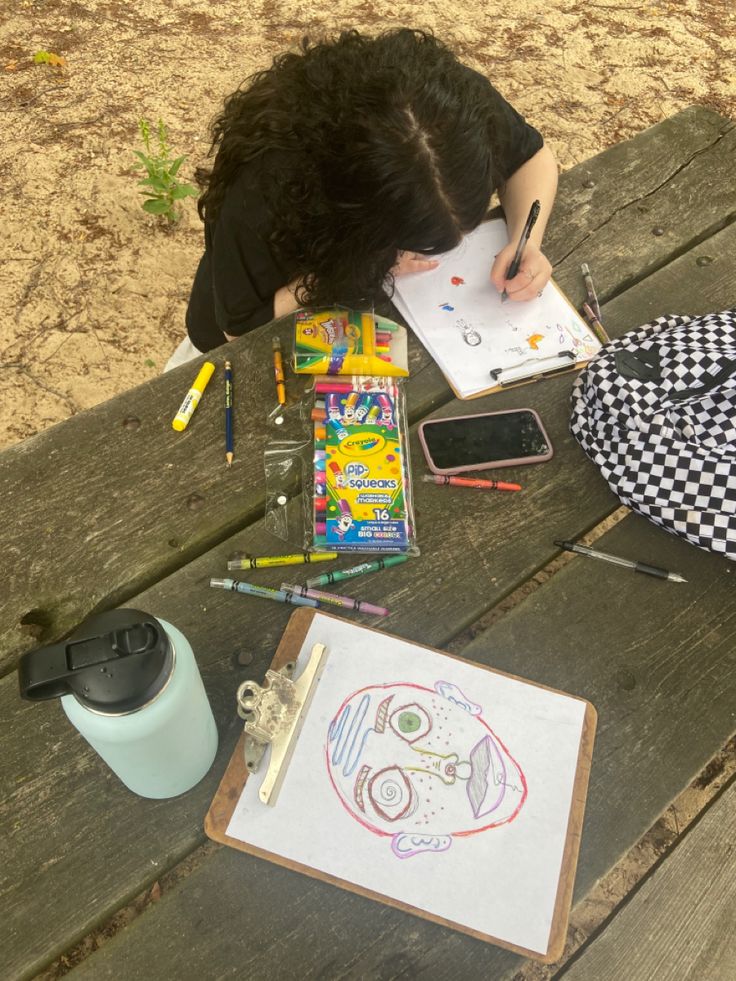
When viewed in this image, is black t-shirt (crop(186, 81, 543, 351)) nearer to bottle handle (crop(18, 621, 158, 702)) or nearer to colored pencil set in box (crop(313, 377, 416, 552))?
colored pencil set in box (crop(313, 377, 416, 552))

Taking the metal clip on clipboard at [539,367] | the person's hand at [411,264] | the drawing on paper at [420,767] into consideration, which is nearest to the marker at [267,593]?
the drawing on paper at [420,767]

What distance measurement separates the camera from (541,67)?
269 cm

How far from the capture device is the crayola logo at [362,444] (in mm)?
958

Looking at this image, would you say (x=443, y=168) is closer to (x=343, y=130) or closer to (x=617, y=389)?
(x=343, y=130)

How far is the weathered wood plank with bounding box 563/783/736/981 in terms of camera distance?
0.78 metres

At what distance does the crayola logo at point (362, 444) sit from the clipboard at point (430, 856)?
0.27 meters

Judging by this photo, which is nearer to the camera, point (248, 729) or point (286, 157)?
point (248, 729)

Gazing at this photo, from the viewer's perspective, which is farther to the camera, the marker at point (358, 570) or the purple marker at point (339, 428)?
the purple marker at point (339, 428)

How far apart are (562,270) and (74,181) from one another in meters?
1.79

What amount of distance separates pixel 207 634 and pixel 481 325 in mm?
669

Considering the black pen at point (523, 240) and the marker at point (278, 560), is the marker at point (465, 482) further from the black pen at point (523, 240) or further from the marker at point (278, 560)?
the black pen at point (523, 240)

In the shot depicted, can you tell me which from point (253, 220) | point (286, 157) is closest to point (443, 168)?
point (286, 157)

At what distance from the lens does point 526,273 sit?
1100mm

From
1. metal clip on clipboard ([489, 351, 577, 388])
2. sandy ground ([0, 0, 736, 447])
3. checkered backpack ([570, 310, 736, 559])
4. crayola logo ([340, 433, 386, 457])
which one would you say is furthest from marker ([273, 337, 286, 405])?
sandy ground ([0, 0, 736, 447])
